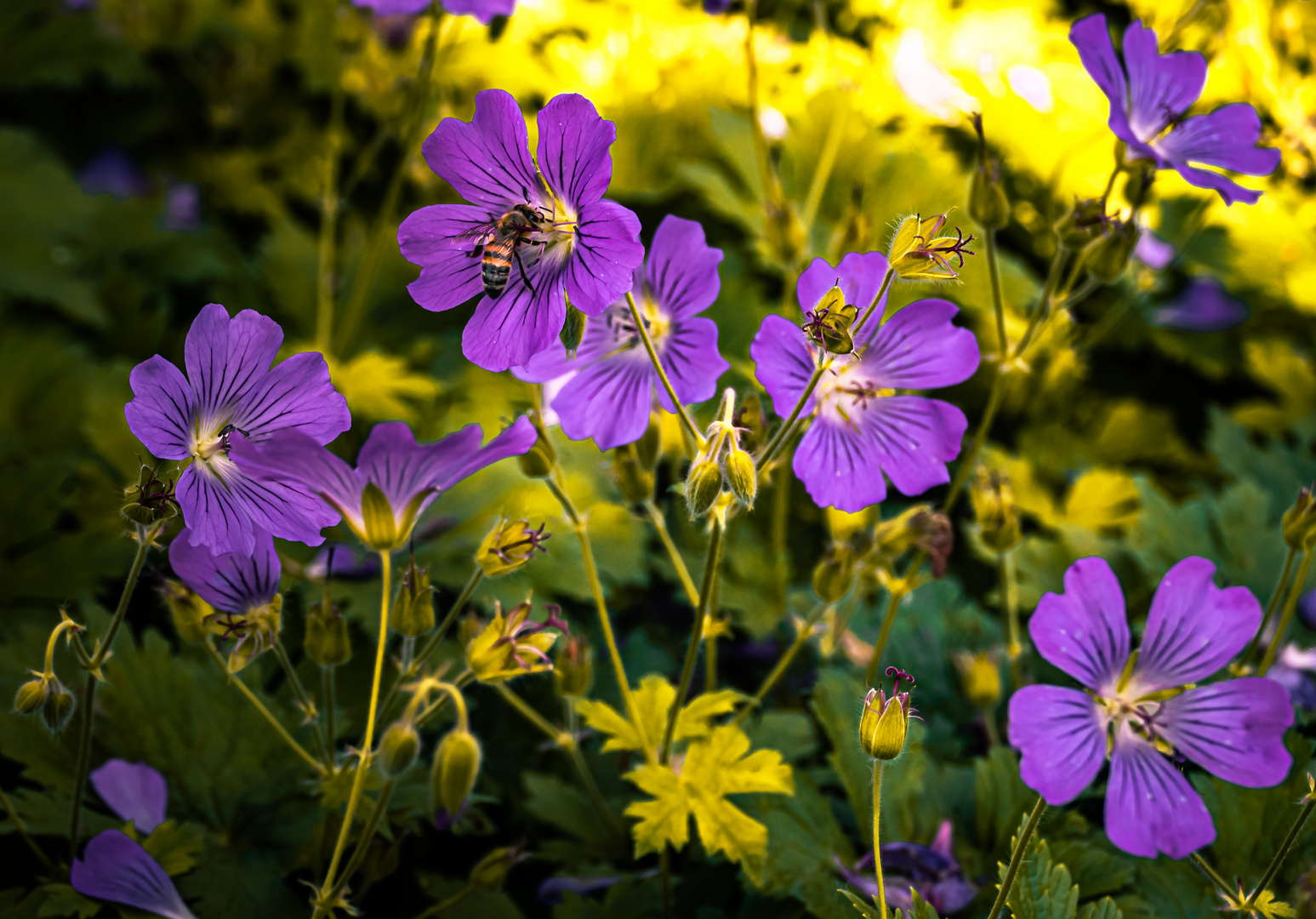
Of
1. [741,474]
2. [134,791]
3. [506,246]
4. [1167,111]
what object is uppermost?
[1167,111]

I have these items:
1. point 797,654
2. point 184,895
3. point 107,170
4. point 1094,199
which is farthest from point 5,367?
point 1094,199

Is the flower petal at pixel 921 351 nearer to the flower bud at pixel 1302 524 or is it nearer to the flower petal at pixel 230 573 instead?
the flower bud at pixel 1302 524

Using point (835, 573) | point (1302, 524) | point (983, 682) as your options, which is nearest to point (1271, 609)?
point (1302, 524)

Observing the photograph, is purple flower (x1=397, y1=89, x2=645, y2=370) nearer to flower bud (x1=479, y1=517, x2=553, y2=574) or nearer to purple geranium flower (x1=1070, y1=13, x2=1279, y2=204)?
flower bud (x1=479, y1=517, x2=553, y2=574)

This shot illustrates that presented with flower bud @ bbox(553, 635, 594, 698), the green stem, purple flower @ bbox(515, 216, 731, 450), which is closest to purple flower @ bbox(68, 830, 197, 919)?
flower bud @ bbox(553, 635, 594, 698)

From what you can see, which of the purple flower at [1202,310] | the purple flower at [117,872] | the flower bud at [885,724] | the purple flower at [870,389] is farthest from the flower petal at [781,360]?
the purple flower at [1202,310]

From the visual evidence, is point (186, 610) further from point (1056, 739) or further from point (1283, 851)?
point (1283, 851)

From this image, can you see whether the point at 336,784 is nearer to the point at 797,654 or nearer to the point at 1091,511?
the point at 797,654
